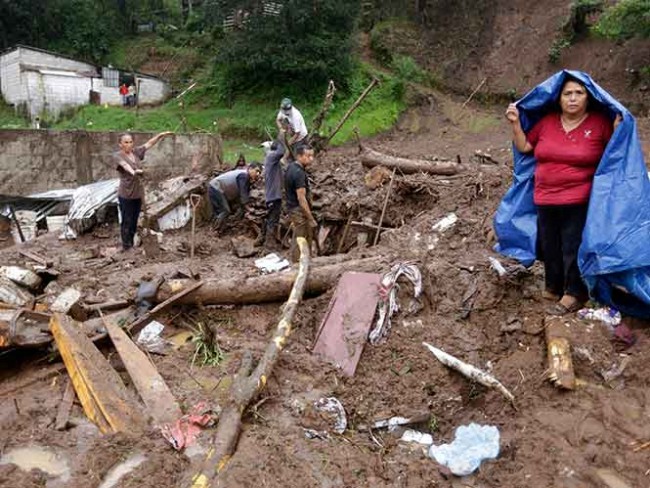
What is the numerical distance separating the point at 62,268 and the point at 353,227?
13.0 feet

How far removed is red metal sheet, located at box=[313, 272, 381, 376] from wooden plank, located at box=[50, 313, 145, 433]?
1540 millimetres

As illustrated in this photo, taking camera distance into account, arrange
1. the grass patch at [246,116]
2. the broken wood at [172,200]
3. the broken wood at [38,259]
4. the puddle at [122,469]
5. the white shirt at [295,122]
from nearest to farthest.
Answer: the puddle at [122,469], the broken wood at [38,259], the white shirt at [295,122], the broken wood at [172,200], the grass patch at [246,116]

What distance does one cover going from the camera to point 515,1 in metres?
20.4

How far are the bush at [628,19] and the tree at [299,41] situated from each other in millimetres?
7835

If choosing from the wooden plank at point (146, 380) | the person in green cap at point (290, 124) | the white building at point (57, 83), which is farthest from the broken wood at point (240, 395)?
the white building at point (57, 83)

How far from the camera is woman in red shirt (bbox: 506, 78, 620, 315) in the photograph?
3682 mm

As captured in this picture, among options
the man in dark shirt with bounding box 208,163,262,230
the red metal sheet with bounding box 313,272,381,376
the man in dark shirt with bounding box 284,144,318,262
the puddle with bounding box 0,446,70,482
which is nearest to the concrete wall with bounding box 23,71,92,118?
the man in dark shirt with bounding box 208,163,262,230

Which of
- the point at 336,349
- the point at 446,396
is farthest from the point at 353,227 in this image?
the point at 446,396

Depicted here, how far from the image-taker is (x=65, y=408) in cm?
368

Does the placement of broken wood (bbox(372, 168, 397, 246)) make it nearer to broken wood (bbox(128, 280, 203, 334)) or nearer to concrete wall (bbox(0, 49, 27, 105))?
broken wood (bbox(128, 280, 203, 334))

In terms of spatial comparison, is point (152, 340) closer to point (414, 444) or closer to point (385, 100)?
point (414, 444)

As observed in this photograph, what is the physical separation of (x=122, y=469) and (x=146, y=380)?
94cm

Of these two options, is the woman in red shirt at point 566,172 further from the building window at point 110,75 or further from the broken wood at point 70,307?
the building window at point 110,75

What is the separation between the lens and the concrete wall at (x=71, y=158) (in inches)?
411
